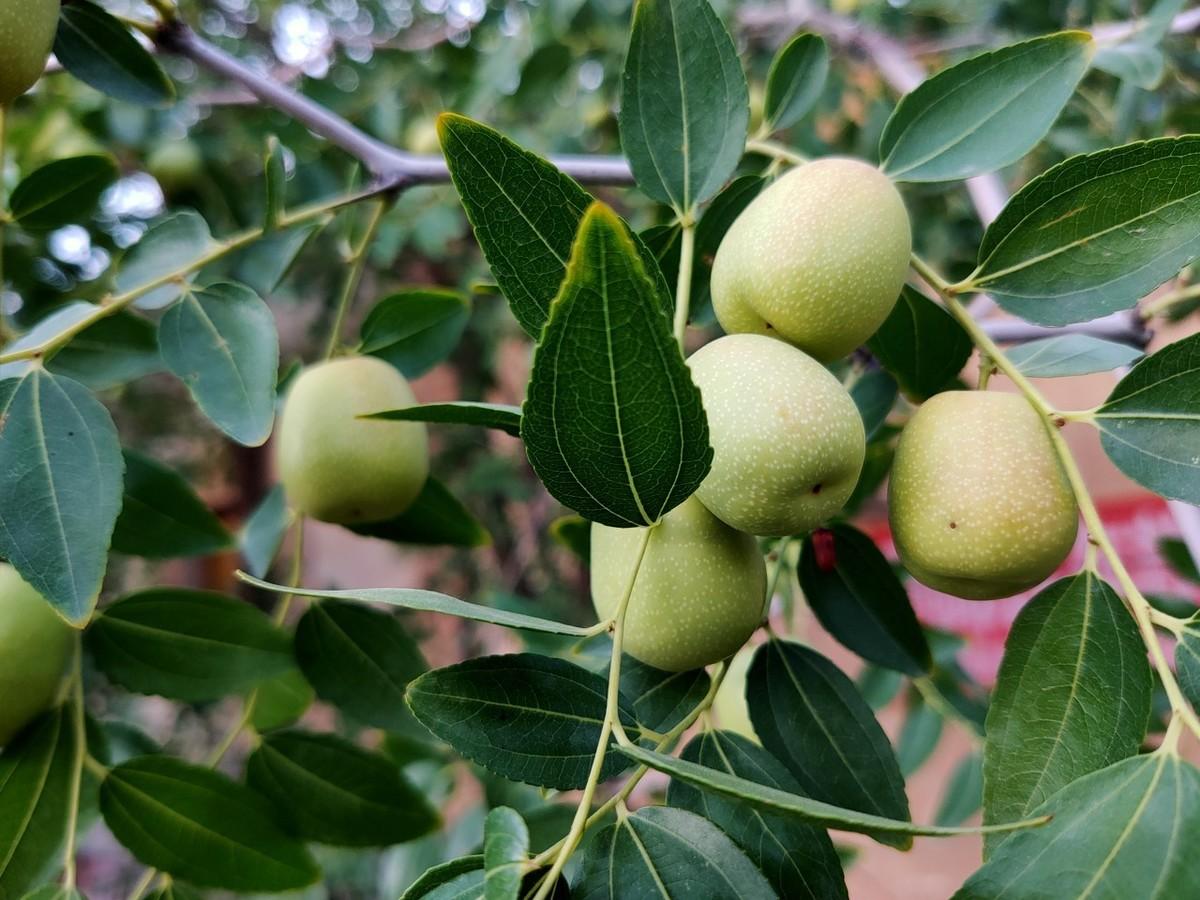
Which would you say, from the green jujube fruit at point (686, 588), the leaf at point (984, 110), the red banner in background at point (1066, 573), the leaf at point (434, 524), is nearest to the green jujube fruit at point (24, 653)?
the leaf at point (434, 524)

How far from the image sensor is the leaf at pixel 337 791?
2.28 feet

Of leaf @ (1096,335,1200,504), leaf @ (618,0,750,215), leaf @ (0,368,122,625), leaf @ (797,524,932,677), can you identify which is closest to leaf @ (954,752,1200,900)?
leaf @ (1096,335,1200,504)

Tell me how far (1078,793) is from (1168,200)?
28cm

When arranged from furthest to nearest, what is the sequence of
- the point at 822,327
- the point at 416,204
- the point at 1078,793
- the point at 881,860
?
the point at 881,860, the point at 416,204, the point at 822,327, the point at 1078,793

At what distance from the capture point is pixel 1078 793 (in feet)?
1.16

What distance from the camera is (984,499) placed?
424 mm

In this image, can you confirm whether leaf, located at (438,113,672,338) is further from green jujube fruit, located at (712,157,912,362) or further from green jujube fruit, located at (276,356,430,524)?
green jujube fruit, located at (276,356,430,524)

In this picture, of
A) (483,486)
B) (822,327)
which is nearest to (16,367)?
(822,327)

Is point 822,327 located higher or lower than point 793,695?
higher

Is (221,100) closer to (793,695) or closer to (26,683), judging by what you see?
(26,683)

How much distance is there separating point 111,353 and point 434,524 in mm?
332

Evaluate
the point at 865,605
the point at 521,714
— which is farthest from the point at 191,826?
the point at 865,605

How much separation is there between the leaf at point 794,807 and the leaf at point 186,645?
44cm

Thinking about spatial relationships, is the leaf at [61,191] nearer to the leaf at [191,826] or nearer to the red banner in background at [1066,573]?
the leaf at [191,826]
